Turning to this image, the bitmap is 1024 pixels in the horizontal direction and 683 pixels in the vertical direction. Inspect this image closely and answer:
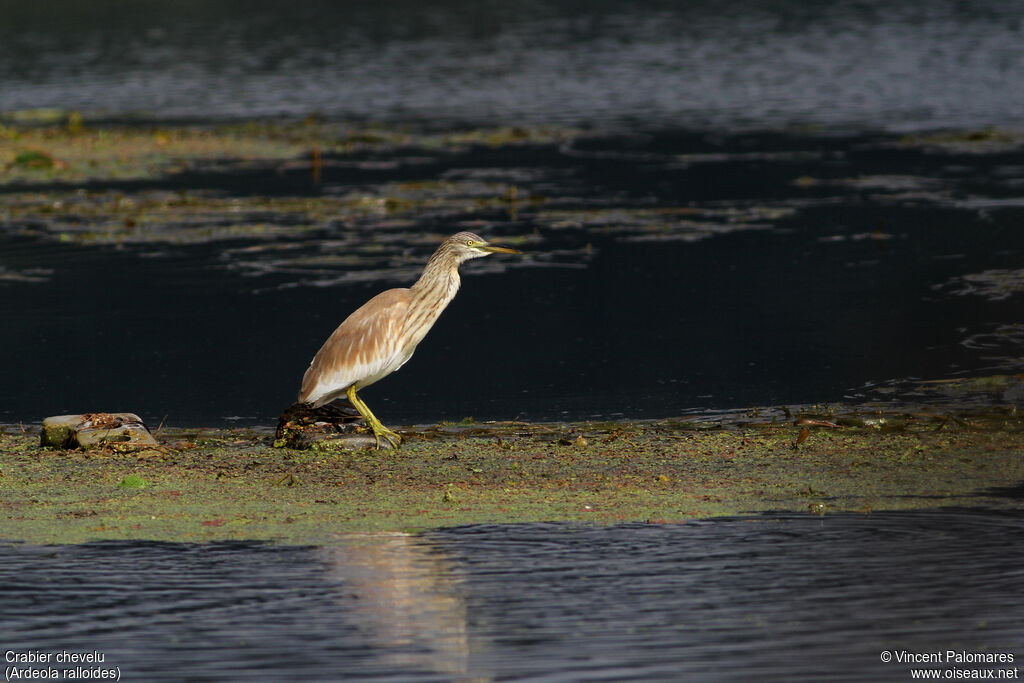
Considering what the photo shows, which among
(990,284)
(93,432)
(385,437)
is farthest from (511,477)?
(990,284)

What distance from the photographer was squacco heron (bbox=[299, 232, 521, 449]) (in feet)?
31.4

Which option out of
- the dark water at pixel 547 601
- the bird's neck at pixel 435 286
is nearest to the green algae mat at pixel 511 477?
the dark water at pixel 547 601

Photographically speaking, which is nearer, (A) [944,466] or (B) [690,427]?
(A) [944,466]

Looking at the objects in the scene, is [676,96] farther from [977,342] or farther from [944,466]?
[944,466]

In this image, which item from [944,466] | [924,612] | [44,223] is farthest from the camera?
[44,223]

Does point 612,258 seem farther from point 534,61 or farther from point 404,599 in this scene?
point 534,61

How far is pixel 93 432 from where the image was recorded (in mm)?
9562

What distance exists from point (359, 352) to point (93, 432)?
5.66ft

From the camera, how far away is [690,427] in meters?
9.97

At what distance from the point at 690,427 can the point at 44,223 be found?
1217 cm

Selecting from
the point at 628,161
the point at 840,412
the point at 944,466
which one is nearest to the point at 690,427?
the point at 840,412

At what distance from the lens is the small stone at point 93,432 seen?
9.56 metres

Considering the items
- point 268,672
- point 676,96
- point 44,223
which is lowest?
point 268,672

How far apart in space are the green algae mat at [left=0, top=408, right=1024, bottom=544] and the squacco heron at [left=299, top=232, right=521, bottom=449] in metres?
0.38
